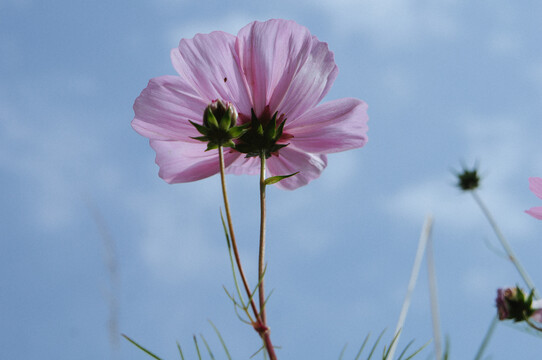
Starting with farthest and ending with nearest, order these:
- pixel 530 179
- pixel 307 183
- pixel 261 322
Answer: pixel 307 183 < pixel 530 179 < pixel 261 322

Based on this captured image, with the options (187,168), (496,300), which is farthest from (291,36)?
(496,300)

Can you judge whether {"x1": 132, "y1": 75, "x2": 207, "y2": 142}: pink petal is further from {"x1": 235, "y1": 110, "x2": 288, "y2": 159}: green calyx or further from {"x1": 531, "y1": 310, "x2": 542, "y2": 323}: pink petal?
{"x1": 531, "y1": 310, "x2": 542, "y2": 323}: pink petal

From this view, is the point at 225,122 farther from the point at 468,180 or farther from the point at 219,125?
the point at 468,180

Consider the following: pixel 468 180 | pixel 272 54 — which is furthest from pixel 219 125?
pixel 468 180

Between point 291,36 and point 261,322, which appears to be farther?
point 291,36

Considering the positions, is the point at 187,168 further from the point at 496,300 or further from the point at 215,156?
the point at 496,300

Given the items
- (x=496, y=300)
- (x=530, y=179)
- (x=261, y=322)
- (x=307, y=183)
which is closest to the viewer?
(x=261, y=322)
